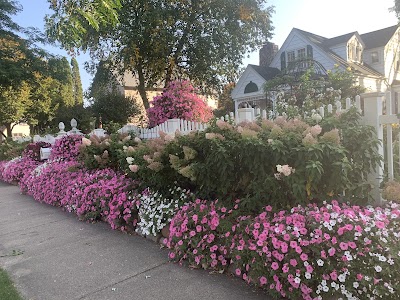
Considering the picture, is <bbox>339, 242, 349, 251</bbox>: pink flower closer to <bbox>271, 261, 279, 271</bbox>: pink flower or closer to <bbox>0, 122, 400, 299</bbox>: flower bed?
<bbox>0, 122, 400, 299</bbox>: flower bed

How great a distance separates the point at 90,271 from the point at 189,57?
16265mm

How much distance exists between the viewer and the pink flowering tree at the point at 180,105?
31.5ft

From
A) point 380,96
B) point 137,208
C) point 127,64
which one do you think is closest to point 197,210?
point 137,208

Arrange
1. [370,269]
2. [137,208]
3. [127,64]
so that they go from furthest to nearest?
[127,64]
[137,208]
[370,269]

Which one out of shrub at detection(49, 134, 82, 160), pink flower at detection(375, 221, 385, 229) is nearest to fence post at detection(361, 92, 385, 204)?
pink flower at detection(375, 221, 385, 229)

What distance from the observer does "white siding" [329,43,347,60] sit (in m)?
20.6

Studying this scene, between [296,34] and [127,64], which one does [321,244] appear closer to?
[127,64]

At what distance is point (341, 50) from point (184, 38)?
10.2 meters

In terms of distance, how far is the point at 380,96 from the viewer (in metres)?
3.34

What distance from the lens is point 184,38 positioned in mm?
17594

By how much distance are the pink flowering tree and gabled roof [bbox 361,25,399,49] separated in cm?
1837

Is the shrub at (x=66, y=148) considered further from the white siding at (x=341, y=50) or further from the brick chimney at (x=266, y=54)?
the brick chimney at (x=266, y=54)

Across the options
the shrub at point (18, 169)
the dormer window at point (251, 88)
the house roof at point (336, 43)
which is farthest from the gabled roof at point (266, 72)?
the shrub at point (18, 169)

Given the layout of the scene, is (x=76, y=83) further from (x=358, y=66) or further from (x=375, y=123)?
(x=375, y=123)
